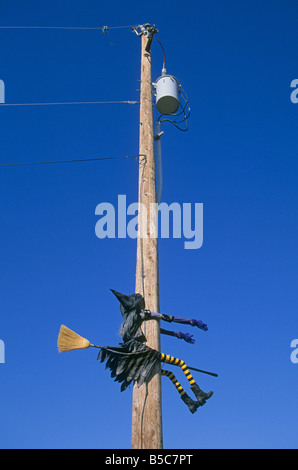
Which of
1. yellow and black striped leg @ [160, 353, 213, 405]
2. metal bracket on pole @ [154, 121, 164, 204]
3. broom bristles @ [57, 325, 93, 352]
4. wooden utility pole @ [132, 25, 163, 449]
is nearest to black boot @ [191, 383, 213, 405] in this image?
yellow and black striped leg @ [160, 353, 213, 405]

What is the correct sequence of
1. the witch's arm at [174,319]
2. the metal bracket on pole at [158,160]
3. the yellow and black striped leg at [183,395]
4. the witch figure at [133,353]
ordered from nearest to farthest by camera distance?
the witch figure at [133,353]
the yellow and black striped leg at [183,395]
the witch's arm at [174,319]
the metal bracket on pole at [158,160]

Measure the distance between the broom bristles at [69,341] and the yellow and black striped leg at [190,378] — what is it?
654 millimetres

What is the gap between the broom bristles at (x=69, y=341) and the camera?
427cm

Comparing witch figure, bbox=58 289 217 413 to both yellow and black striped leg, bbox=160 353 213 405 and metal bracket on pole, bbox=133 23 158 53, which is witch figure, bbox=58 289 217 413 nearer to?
yellow and black striped leg, bbox=160 353 213 405

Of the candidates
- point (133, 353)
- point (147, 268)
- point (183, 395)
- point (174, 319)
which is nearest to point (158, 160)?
point (147, 268)

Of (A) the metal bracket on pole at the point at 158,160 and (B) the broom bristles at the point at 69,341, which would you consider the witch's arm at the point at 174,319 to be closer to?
(B) the broom bristles at the point at 69,341

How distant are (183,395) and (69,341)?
106 cm

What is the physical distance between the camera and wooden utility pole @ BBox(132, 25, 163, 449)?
3.97 m

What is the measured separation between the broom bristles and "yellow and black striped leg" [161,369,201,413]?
0.72 metres

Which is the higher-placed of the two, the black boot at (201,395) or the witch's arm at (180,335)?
the witch's arm at (180,335)

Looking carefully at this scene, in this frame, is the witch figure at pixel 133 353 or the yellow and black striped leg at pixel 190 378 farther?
the yellow and black striped leg at pixel 190 378

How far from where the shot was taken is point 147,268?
4.70 m

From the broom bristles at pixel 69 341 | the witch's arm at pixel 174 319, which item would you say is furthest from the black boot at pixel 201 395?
the broom bristles at pixel 69 341

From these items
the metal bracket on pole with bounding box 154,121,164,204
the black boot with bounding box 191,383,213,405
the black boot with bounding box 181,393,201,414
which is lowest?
the black boot with bounding box 181,393,201,414
